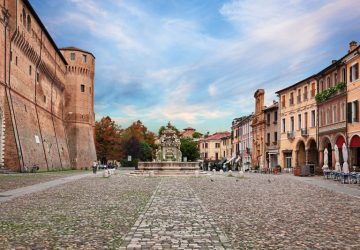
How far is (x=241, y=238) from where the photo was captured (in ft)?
29.0

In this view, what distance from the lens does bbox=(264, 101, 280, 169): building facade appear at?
61.6 meters

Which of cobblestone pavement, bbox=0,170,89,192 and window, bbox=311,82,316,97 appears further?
window, bbox=311,82,316,97

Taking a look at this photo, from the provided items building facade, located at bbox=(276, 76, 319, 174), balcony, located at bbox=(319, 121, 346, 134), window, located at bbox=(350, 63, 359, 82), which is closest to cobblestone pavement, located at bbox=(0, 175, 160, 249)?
window, located at bbox=(350, 63, 359, 82)

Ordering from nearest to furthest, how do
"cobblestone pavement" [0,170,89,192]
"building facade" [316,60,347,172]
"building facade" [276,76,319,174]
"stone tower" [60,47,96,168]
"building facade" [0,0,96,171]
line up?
"cobblestone pavement" [0,170,89,192] < "building facade" [316,60,347,172] < "building facade" [0,0,96,171] < "building facade" [276,76,319,174] < "stone tower" [60,47,96,168]

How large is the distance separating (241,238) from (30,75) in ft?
158

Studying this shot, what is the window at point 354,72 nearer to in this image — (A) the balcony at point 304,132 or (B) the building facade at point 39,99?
(A) the balcony at point 304,132

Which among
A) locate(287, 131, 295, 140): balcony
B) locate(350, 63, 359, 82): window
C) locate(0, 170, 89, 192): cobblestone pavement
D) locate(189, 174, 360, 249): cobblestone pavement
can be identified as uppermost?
locate(350, 63, 359, 82): window

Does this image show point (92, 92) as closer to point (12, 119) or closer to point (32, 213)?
point (12, 119)

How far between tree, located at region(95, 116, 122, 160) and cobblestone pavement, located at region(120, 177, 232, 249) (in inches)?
3418

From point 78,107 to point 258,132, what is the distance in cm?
3180

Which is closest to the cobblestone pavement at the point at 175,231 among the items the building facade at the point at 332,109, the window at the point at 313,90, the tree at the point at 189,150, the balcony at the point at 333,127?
the balcony at the point at 333,127

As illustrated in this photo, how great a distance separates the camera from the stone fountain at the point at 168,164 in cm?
4288

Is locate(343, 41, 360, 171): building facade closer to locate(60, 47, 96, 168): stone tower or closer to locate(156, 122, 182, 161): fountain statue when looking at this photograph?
locate(156, 122, 182, 161): fountain statue

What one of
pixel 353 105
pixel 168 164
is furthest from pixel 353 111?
pixel 168 164
